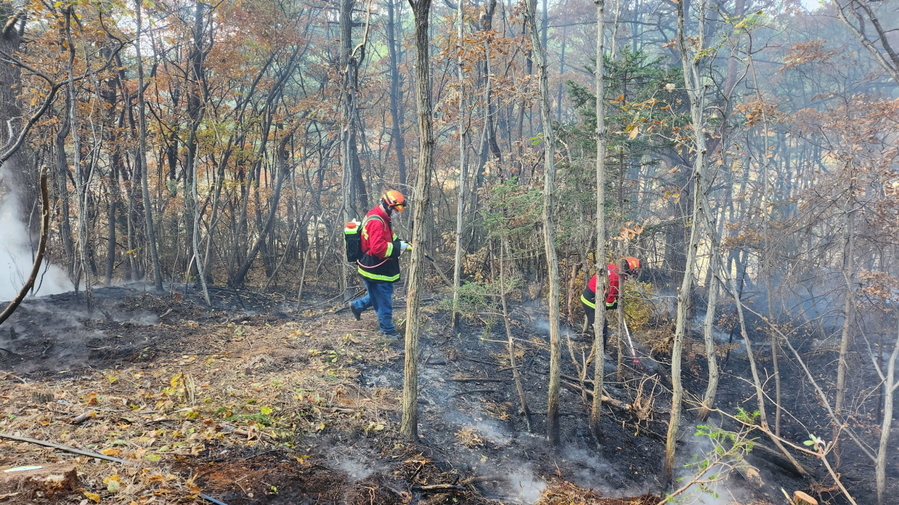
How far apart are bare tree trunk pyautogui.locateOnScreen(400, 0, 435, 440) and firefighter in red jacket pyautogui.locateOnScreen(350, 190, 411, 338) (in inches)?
124

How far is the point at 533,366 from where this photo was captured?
762cm

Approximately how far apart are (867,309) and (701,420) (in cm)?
342

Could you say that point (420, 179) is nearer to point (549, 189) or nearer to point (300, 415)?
point (549, 189)

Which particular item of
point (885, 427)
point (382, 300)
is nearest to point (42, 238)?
point (382, 300)

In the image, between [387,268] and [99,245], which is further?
[99,245]

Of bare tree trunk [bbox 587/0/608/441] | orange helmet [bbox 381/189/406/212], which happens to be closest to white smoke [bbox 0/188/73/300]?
orange helmet [bbox 381/189/406/212]

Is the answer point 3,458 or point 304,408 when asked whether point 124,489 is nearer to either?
point 3,458

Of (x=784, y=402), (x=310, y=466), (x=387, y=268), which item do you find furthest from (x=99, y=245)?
(x=784, y=402)

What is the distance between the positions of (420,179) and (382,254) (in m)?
3.44

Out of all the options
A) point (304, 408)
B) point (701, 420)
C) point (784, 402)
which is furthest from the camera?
point (784, 402)

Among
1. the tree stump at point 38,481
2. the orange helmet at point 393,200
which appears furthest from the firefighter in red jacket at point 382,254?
the tree stump at point 38,481

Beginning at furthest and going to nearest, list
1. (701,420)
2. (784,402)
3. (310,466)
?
1. (784,402)
2. (701,420)
3. (310,466)

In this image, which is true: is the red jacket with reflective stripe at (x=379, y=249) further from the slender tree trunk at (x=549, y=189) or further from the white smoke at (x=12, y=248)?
the white smoke at (x=12, y=248)

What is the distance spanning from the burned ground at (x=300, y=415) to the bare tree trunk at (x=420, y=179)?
0.89 meters
